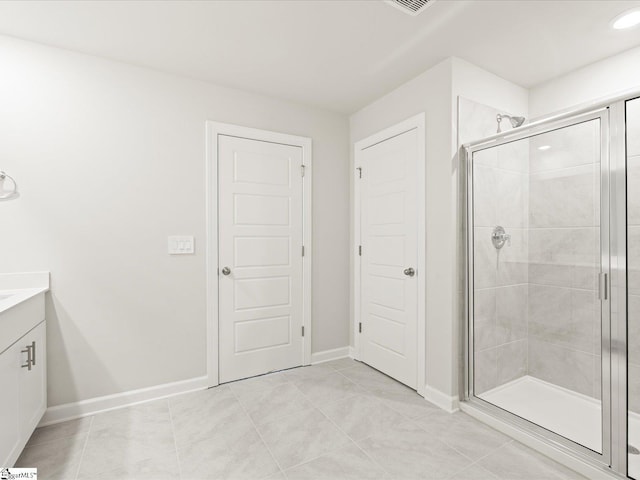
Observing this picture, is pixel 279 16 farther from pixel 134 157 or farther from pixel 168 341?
pixel 168 341

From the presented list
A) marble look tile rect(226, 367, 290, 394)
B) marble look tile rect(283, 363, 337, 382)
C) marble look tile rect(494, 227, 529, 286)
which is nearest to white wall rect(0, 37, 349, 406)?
marble look tile rect(226, 367, 290, 394)

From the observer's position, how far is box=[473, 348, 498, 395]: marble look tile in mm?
2332

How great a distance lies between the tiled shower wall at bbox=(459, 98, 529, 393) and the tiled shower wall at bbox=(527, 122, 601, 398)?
0.07 metres

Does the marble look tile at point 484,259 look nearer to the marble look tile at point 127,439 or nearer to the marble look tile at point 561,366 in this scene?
the marble look tile at point 561,366

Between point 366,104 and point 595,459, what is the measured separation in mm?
2984

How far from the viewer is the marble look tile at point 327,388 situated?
2.49 meters

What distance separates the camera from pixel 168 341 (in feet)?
8.36

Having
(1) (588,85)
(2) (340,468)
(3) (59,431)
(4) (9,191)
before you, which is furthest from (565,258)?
(4) (9,191)

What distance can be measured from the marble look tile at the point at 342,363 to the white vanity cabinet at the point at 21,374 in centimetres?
216

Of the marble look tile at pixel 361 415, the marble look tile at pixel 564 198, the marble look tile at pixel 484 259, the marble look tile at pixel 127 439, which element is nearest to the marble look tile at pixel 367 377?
the marble look tile at pixel 361 415

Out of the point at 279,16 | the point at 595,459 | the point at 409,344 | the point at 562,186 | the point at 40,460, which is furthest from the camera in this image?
the point at 409,344

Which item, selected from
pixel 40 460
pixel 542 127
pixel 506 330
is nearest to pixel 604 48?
pixel 542 127

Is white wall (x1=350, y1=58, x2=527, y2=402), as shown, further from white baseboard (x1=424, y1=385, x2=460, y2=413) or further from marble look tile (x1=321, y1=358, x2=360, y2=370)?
marble look tile (x1=321, y1=358, x2=360, y2=370)

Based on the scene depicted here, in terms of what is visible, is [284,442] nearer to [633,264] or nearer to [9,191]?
[633,264]
